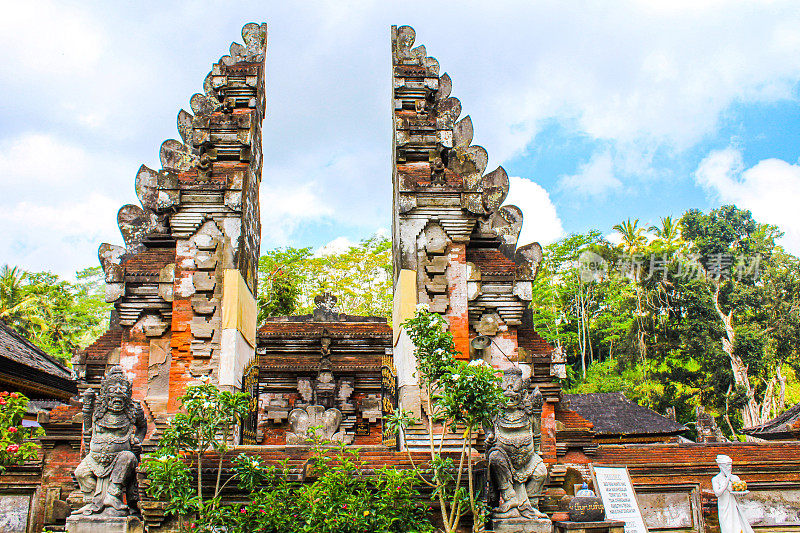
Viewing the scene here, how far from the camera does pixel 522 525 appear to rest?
5789 mm

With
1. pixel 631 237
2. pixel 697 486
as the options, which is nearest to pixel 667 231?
pixel 631 237

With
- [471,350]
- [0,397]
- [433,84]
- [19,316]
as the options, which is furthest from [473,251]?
[19,316]

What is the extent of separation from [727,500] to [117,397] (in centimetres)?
823

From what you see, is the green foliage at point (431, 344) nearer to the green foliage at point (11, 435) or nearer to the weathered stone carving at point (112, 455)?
the weathered stone carving at point (112, 455)

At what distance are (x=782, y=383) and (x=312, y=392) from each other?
28.4 metres

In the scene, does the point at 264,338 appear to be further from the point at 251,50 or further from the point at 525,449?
the point at 525,449

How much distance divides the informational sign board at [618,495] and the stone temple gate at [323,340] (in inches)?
10.7

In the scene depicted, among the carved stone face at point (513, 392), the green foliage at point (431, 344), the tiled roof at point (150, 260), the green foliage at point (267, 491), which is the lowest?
the green foliage at point (267, 491)

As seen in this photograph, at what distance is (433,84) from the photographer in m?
9.47

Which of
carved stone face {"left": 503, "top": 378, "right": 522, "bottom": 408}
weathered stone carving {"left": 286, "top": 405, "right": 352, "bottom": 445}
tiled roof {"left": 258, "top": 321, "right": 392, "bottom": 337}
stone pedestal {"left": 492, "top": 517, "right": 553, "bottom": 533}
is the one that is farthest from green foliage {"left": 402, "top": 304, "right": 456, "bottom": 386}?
tiled roof {"left": 258, "top": 321, "right": 392, "bottom": 337}

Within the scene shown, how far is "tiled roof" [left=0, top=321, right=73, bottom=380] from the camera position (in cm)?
1240

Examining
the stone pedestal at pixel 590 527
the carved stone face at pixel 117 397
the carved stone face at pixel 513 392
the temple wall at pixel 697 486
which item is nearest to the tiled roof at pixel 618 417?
the temple wall at pixel 697 486

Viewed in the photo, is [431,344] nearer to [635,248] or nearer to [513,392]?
[513,392]

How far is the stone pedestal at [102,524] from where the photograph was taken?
219 inches
